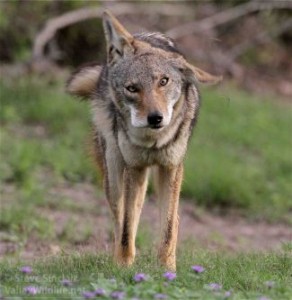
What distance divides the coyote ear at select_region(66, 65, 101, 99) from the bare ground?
1.37 m

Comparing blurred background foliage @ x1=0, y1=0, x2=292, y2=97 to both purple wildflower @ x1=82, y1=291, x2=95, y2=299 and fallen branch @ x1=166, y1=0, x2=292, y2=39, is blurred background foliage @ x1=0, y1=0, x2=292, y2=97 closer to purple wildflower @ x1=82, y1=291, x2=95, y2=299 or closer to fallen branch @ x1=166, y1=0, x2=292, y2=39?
fallen branch @ x1=166, y1=0, x2=292, y2=39

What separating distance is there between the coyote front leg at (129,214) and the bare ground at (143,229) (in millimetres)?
884

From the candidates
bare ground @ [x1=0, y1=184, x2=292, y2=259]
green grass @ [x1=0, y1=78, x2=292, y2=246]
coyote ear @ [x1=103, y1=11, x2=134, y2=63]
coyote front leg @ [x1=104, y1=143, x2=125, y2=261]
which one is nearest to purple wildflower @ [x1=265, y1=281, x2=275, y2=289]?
coyote front leg @ [x1=104, y1=143, x2=125, y2=261]

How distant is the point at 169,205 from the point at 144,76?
1.09m

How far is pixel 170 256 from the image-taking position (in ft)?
24.4

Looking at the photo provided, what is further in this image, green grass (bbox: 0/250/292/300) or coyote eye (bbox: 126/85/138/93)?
coyote eye (bbox: 126/85/138/93)

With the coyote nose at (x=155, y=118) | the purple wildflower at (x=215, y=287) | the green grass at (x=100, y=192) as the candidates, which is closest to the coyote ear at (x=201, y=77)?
the green grass at (x=100, y=192)

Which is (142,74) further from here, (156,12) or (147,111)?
(156,12)

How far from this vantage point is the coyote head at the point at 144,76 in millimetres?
6875

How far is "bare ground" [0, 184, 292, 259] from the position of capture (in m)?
9.64

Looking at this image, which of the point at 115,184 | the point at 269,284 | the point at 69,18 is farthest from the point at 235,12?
the point at 269,284

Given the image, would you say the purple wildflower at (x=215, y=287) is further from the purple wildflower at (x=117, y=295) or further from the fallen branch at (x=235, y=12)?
the fallen branch at (x=235, y=12)

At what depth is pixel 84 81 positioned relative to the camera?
330 inches

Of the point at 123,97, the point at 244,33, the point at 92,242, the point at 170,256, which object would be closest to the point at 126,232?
the point at 170,256
